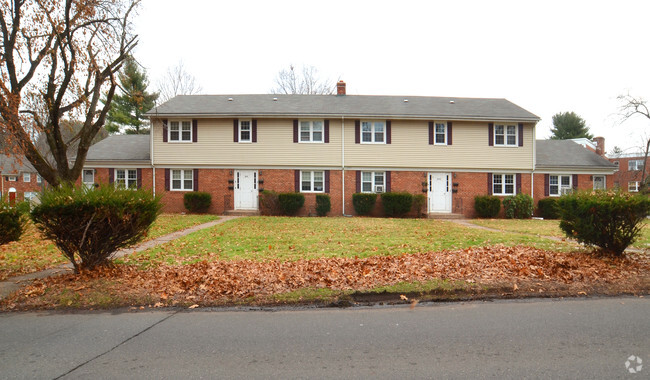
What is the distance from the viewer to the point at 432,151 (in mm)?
22859

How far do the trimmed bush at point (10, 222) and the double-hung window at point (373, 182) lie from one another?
17.2 m

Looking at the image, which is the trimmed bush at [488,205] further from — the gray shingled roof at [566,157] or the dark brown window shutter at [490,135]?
the gray shingled roof at [566,157]

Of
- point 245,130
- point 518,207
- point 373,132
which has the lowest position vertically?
point 518,207

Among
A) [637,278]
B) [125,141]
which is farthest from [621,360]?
[125,141]

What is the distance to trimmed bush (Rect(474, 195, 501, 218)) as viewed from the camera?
72.1 ft

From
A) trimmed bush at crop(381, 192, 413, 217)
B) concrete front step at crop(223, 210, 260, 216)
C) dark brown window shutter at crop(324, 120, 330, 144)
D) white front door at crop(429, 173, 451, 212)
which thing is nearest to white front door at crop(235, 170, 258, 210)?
concrete front step at crop(223, 210, 260, 216)

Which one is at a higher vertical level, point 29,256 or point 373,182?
point 373,182

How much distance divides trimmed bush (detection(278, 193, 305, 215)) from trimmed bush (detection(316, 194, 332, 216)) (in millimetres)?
922

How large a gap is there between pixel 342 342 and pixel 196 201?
63.1 ft

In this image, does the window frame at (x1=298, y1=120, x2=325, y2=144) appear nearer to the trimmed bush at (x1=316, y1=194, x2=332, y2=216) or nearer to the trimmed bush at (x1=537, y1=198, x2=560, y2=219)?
the trimmed bush at (x1=316, y1=194, x2=332, y2=216)

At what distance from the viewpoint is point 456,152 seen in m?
22.9

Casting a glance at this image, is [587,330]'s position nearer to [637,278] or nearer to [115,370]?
[637,278]

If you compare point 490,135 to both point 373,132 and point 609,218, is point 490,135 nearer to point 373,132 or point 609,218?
point 373,132

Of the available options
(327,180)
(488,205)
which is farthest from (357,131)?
(488,205)
